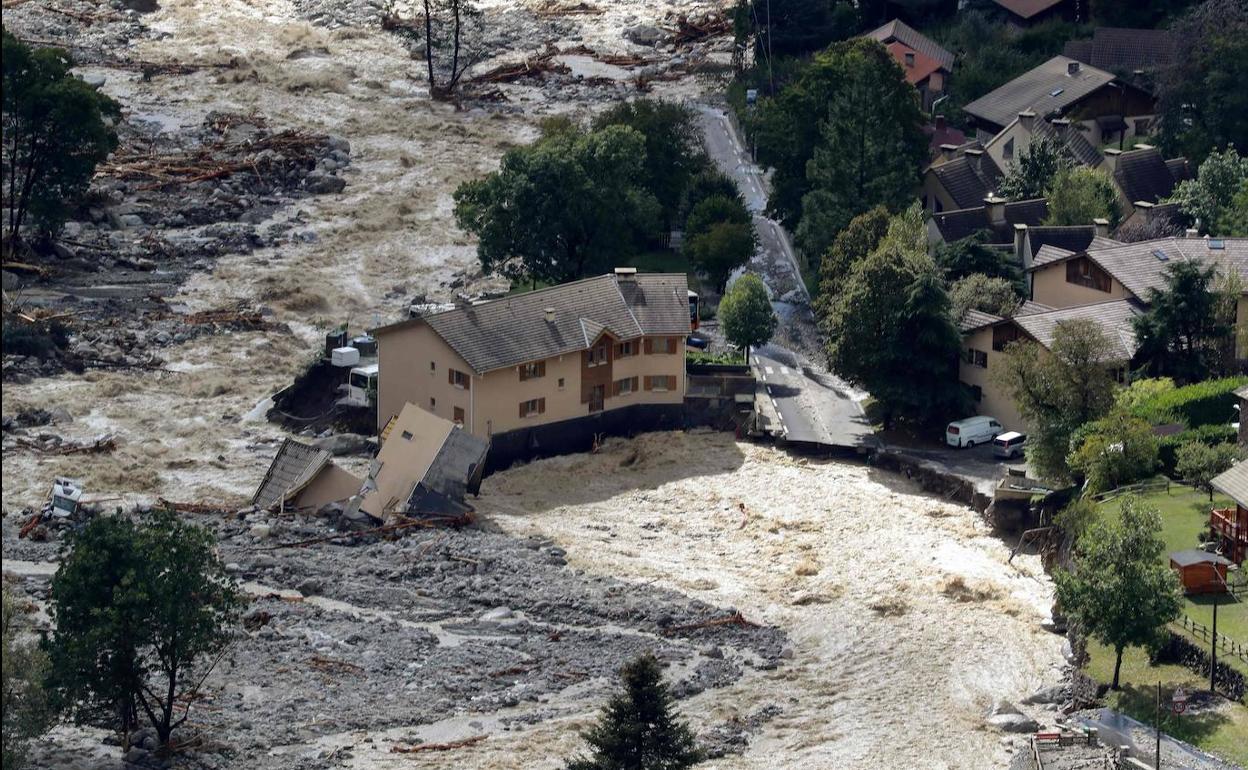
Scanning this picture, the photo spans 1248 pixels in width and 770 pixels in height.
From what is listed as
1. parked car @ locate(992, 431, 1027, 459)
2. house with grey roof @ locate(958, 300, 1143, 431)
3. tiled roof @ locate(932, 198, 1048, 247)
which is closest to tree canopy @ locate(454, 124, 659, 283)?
tiled roof @ locate(932, 198, 1048, 247)

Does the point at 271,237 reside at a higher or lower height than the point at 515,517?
higher

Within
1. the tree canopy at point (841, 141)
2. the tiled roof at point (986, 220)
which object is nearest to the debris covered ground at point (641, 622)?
the tiled roof at point (986, 220)

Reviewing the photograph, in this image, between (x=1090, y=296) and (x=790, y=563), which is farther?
(x=1090, y=296)

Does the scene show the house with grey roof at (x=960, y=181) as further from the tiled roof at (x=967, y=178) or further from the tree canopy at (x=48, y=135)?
the tree canopy at (x=48, y=135)

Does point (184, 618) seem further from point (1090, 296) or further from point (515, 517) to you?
point (1090, 296)

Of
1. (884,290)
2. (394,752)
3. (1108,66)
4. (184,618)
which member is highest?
(1108,66)

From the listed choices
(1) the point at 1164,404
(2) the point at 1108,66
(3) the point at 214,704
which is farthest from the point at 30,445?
(2) the point at 1108,66

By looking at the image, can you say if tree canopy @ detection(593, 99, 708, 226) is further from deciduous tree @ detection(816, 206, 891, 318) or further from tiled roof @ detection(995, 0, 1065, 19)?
tiled roof @ detection(995, 0, 1065, 19)
